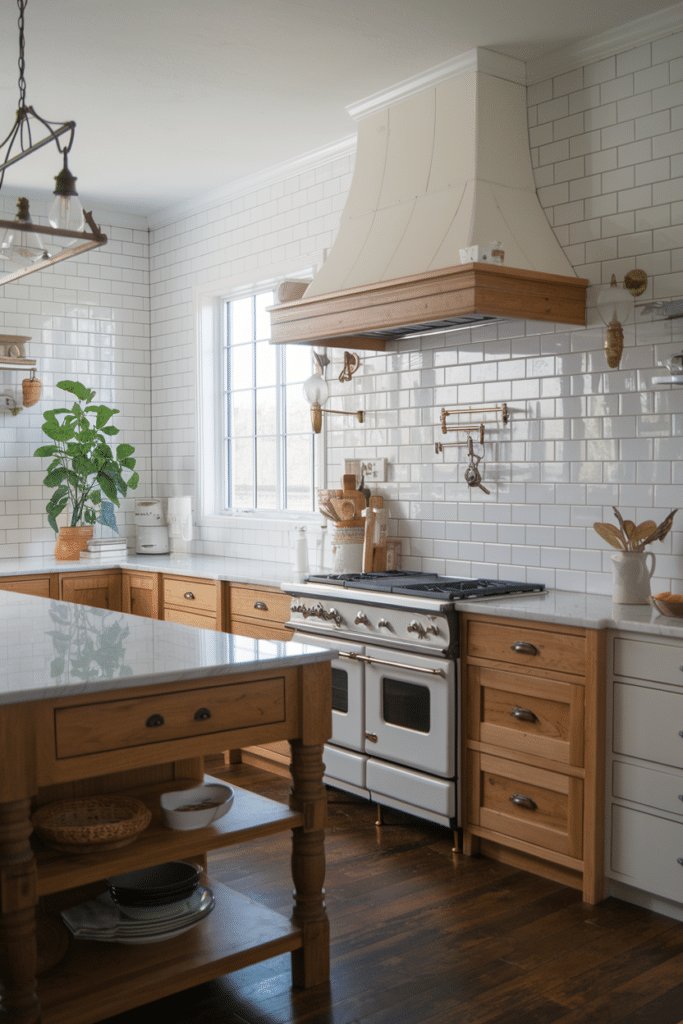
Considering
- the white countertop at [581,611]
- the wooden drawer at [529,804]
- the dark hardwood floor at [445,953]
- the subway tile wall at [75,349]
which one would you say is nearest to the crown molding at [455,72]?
the white countertop at [581,611]

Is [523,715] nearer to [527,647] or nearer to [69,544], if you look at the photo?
[527,647]

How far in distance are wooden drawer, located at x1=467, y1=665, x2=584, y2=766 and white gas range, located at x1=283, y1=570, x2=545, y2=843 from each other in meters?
0.10

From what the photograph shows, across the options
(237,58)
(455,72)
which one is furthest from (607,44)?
(237,58)

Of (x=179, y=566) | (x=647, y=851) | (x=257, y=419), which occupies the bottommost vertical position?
(x=647, y=851)

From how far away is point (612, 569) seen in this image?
387cm

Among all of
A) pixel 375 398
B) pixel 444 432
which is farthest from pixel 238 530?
pixel 444 432

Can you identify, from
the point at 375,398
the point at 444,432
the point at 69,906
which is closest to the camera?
the point at 69,906

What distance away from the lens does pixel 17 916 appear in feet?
6.97

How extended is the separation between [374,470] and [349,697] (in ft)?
4.41

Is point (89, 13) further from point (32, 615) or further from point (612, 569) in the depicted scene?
point (612, 569)

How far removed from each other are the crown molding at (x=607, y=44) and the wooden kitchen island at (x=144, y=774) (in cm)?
279

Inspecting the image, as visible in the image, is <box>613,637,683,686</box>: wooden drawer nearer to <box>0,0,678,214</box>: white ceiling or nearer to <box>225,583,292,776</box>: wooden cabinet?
<box>225,583,292,776</box>: wooden cabinet

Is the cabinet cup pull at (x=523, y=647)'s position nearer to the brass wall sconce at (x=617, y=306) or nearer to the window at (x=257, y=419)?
the brass wall sconce at (x=617, y=306)

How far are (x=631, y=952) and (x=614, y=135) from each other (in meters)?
3.05
